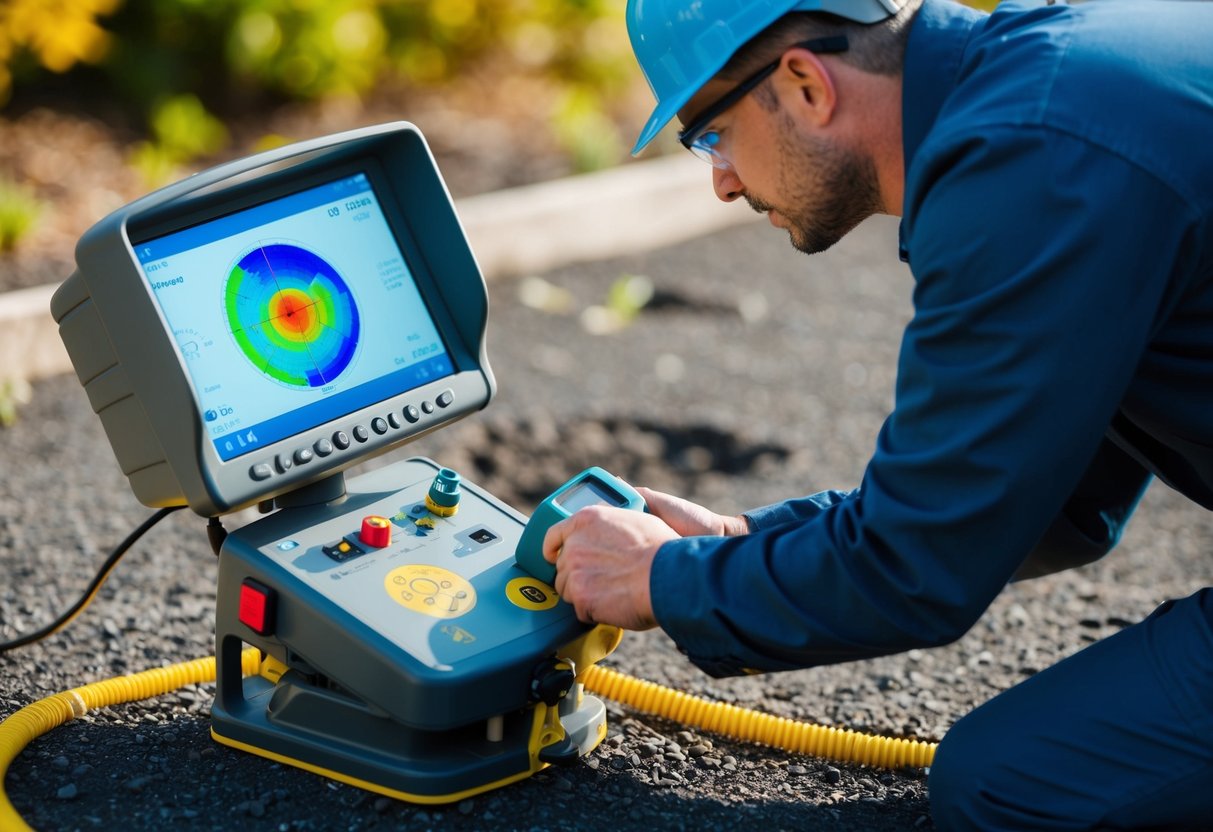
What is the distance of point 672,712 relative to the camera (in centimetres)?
255

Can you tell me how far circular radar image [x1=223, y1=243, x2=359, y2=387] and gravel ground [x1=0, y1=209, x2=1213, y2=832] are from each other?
2.22ft

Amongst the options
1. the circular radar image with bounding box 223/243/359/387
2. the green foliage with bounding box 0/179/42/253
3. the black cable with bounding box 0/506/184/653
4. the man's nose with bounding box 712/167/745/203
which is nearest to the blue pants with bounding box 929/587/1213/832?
the man's nose with bounding box 712/167/745/203

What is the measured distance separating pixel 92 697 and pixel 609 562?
1.05m

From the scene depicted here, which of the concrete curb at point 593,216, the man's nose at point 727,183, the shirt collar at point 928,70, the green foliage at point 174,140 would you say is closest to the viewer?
the shirt collar at point 928,70

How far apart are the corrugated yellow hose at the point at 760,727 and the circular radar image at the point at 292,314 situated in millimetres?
749

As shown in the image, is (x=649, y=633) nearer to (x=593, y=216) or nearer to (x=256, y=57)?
(x=593, y=216)

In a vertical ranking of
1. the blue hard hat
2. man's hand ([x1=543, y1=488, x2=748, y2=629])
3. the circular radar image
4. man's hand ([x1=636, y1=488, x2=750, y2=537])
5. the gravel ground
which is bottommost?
the gravel ground

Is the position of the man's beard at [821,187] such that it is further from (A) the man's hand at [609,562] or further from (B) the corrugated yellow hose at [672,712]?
(B) the corrugated yellow hose at [672,712]

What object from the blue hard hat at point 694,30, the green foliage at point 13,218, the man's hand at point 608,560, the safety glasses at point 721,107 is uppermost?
the blue hard hat at point 694,30

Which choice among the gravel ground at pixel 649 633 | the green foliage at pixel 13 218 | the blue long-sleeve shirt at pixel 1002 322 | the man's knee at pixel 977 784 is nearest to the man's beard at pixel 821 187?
the blue long-sleeve shirt at pixel 1002 322

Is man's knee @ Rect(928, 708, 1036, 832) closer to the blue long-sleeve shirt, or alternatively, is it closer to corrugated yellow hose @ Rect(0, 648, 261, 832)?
the blue long-sleeve shirt

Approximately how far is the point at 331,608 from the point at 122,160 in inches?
154

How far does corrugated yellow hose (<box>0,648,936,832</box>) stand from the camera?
2.43 meters

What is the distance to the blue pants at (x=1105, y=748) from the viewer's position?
2045mm
